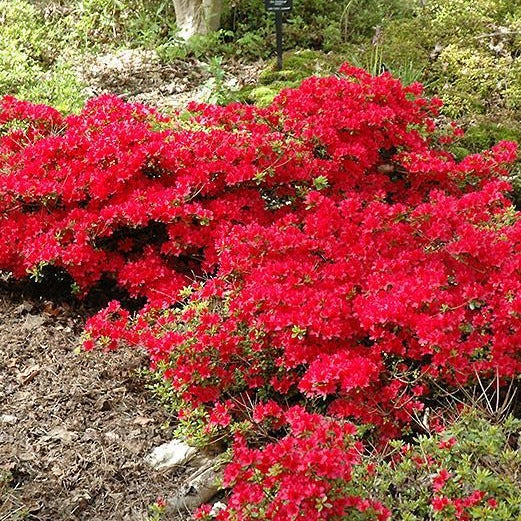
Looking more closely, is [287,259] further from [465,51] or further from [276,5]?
[465,51]

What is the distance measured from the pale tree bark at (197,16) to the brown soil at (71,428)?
467 centimetres

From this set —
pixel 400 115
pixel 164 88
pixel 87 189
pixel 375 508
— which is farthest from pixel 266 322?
pixel 164 88

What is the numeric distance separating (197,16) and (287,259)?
5.01 meters

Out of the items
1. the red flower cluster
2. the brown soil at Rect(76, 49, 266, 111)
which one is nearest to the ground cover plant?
the red flower cluster

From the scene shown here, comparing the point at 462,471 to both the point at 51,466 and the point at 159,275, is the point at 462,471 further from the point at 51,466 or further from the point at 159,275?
the point at 159,275

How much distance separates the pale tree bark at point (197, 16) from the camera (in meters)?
7.70

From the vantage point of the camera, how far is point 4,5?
8516mm

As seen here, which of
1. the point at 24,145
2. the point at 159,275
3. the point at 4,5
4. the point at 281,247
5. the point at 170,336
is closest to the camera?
the point at 170,336

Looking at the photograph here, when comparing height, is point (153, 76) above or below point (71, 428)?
above

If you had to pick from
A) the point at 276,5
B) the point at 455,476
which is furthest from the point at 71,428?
the point at 276,5

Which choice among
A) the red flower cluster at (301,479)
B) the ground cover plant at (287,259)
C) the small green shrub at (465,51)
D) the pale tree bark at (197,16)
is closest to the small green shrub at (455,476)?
the ground cover plant at (287,259)

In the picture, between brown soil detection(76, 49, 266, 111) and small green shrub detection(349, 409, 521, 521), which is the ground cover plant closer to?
small green shrub detection(349, 409, 521, 521)

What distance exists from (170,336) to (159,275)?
67 cm

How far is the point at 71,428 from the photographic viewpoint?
10.4ft
